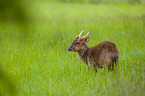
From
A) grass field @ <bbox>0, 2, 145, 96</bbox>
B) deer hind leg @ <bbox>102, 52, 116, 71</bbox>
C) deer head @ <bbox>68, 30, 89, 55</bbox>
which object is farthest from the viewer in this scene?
deer head @ <bbox>68, 30, 89, 55</bbox>

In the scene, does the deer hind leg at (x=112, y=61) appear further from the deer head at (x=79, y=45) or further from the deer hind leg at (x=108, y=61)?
the deer head at (x=79, y=45)

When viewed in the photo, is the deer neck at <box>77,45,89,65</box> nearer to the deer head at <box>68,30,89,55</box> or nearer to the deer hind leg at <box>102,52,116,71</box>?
the deer head at <box>68,30,89,55</box>

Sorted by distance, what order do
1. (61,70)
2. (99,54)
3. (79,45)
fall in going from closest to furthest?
(99,54) → (61,70) → (79,45)

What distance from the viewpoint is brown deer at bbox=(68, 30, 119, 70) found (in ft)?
13.7

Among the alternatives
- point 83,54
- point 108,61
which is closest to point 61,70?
point 83,54

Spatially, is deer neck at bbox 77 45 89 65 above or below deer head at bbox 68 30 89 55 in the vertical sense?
below

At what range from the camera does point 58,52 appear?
5.71 meters

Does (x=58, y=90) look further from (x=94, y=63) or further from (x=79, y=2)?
(x=79, y=2)

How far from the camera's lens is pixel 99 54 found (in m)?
4.38

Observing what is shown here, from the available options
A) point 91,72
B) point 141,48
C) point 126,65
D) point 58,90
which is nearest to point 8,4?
point 58,90

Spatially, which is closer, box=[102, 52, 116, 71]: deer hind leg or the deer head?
box=[102, 52, 116, 71]: deer hind leg

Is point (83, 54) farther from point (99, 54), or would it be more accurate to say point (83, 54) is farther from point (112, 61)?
point (112, 61)

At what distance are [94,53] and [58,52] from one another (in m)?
1.44

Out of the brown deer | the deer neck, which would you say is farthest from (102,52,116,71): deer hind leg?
the deer neck
